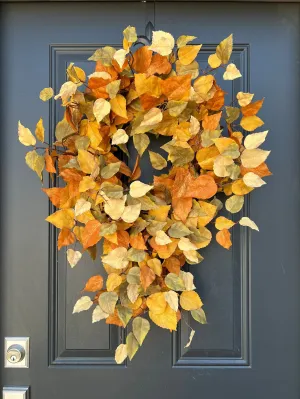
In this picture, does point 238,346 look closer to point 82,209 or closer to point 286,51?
point 82,209

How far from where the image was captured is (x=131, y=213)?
3.01 ft

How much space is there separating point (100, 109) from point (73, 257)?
393 mm

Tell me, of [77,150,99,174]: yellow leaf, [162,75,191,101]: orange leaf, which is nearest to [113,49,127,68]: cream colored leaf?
[162,75,191,101]: orange leaf

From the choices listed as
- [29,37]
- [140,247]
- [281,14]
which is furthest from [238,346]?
[29,37]

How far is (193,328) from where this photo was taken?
1102 mm

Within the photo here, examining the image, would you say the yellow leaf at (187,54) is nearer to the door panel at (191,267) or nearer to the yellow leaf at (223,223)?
the door panel at (191,267)

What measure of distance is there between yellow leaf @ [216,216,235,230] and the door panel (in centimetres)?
12

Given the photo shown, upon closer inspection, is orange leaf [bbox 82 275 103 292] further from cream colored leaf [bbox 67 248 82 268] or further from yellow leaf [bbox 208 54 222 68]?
yellow leaf [bbox 208 54 222 68]

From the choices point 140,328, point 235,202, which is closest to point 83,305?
point 140,328

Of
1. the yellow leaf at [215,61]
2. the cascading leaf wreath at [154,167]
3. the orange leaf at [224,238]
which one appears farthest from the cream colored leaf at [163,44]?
the orange leaf at [224,238]

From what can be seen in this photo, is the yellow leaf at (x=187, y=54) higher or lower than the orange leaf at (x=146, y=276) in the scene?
higher

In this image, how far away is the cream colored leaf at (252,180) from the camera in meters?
0.94

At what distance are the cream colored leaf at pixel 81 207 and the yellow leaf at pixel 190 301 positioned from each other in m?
0.34

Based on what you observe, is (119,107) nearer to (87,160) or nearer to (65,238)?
(87,160)
